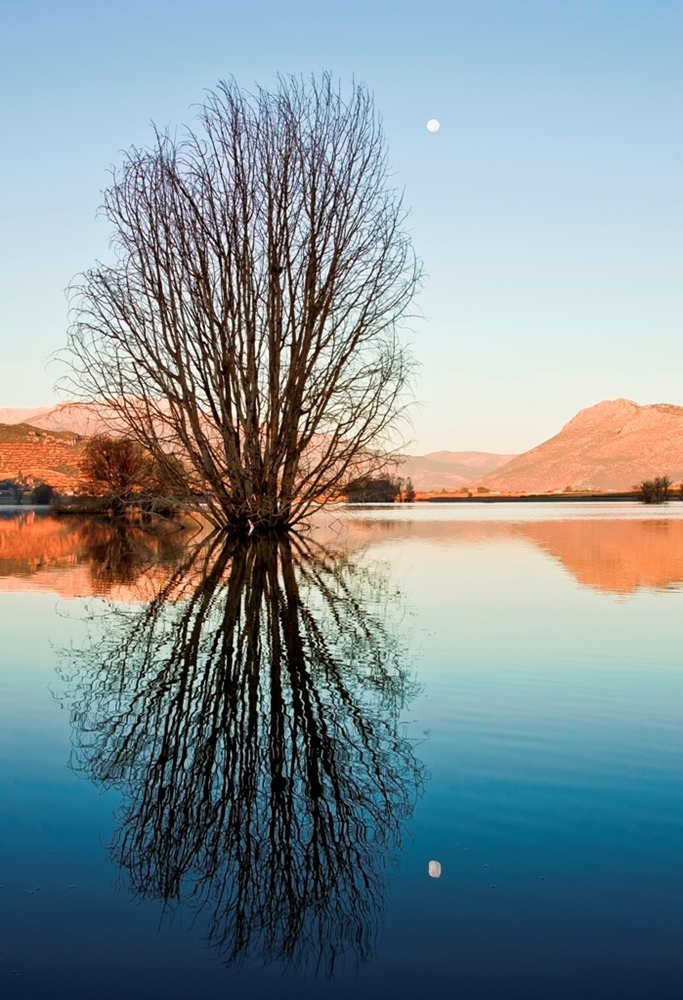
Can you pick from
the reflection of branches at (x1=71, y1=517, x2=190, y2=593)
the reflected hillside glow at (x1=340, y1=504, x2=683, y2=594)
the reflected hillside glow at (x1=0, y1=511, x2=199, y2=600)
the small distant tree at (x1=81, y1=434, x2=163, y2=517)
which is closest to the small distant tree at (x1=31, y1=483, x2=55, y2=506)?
the small distant tree at (x1=81, y1=434, x2=163, y2=517)

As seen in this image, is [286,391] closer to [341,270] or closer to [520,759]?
[341,270]

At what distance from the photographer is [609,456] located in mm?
165750

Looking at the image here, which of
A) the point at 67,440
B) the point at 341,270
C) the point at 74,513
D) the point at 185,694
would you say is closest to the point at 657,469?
the point at 67,440

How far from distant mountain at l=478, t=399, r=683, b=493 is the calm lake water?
478 feet

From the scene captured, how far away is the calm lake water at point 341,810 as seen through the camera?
2.22m

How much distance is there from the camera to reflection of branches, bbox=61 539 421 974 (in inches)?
98.8

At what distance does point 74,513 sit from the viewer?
4644 centimetres

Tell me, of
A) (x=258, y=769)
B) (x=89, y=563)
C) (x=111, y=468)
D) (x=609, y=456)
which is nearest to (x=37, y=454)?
(x=111, y=468)

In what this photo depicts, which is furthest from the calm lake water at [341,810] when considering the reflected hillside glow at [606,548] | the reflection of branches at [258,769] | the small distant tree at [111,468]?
the small distant tree at [111,468]

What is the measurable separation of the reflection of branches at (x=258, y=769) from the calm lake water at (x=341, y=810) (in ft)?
0.04

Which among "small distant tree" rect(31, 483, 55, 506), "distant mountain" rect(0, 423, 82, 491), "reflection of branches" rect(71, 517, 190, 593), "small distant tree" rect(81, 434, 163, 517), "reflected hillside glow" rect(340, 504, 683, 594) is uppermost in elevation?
"distant mountain" rect(0, 423, 82, 491)

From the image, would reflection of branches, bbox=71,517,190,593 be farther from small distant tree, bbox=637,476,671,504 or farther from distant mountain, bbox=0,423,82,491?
distant mountain, bbox=0,423,82,491

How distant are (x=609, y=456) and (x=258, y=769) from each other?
169047 millimetres

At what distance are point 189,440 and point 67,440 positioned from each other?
112261mm
